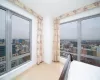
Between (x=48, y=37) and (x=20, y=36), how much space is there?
130cm

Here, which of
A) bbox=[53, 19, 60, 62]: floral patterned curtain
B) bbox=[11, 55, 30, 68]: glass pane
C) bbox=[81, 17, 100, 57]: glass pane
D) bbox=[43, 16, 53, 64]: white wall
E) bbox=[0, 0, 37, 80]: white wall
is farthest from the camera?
bbox=[53, 19, 60, 62]: floral patterned curtain

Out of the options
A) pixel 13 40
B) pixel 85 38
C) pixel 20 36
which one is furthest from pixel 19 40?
pixel 85 38

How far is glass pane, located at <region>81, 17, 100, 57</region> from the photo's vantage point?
2.36 meters

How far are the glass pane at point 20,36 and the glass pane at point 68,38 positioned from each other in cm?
171

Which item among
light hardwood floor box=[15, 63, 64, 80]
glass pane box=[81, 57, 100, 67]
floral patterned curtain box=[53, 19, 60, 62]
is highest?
floral patterned curtain box=[53, 19, 60, 62]

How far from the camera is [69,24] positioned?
3178mm

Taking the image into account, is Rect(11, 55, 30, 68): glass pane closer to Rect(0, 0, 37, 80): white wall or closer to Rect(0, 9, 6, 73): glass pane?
Rect(0, 0, 37, 80): white wall

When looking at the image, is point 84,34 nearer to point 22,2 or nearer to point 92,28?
point 92,28

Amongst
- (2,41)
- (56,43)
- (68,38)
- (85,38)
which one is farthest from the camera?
(56,43)

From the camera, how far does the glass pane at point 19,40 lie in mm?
2151

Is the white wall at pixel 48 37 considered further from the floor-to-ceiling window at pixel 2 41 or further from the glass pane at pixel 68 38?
the floor-to-ceiling window at pixel 2 41

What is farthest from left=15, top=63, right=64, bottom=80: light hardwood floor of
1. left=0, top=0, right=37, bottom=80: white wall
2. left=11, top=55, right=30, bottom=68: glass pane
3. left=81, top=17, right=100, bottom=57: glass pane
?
left=81, top=17, right=100, bottom=57: glass pane

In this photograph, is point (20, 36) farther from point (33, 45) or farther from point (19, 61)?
point (19, 61)

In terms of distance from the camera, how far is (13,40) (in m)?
2.11
